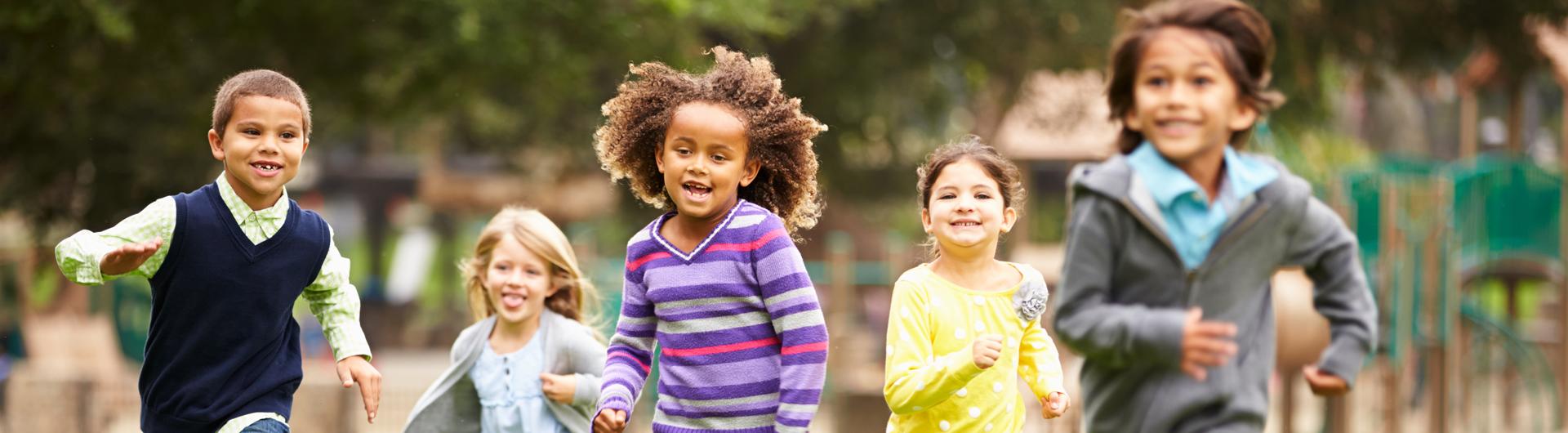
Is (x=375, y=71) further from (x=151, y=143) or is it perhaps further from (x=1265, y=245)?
(x=1265, y=245)

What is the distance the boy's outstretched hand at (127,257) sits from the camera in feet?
14.2

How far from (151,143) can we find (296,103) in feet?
32.6

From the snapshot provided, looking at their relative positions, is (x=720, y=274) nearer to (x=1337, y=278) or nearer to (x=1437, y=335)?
(x=1337, y=278)

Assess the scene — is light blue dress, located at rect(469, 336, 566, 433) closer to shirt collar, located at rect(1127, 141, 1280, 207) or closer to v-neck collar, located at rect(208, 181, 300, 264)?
v-neck collar, located at rect(208, 181, 300, 264)

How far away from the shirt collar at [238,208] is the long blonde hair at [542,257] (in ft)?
3.99

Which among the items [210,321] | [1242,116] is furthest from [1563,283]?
[210,321]

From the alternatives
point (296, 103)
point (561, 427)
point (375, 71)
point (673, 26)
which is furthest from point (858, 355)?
point (296, 103)

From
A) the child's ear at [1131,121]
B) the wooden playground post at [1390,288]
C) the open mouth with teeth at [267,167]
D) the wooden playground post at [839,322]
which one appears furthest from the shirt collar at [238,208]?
the wooden playground post at [1390,288]

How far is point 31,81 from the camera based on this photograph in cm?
1238

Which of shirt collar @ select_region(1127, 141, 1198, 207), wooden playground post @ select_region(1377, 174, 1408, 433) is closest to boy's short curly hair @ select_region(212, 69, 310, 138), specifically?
shirt collar @ select_region(1127, 141, 1198, 207)

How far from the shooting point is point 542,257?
237 inches

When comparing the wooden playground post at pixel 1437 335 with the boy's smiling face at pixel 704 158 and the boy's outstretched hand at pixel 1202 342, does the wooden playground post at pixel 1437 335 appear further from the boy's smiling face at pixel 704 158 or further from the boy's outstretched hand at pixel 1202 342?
the boy's outstretched hand at pixel 1202 342

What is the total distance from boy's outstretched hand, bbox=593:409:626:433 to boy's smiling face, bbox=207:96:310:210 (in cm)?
121

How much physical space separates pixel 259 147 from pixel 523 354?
1397 mm
